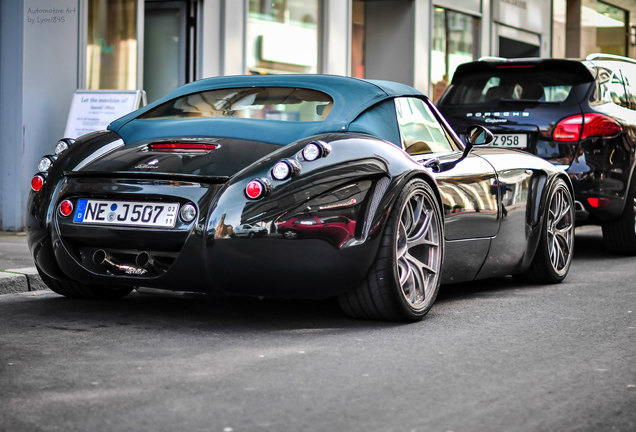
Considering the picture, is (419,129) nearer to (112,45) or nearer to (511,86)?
(511,86)

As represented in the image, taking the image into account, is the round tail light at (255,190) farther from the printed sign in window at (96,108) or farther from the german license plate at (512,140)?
the printed sign in window at (96,108)

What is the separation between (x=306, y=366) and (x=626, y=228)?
5637 mm

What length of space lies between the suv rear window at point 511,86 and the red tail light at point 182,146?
14.4ft

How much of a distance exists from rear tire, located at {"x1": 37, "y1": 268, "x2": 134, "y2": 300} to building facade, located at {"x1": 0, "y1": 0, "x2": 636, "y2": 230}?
15.0 feet

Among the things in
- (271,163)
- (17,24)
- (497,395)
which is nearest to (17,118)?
(17,24)

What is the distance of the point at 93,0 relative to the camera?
11.0 m

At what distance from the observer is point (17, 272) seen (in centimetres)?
634

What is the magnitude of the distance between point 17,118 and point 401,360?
6.85 meters

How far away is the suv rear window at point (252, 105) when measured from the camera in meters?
5.26

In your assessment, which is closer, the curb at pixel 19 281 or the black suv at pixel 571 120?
the curb at pixel 19 281

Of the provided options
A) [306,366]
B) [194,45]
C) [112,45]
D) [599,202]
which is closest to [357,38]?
[194,45]

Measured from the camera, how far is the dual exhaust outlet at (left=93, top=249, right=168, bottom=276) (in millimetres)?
4629

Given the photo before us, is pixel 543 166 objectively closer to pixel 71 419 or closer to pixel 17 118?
pixel 71 419

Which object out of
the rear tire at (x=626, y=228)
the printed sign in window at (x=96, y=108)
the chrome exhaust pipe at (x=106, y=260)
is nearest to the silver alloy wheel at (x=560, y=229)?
the rear tire at (x=626, y=228)
